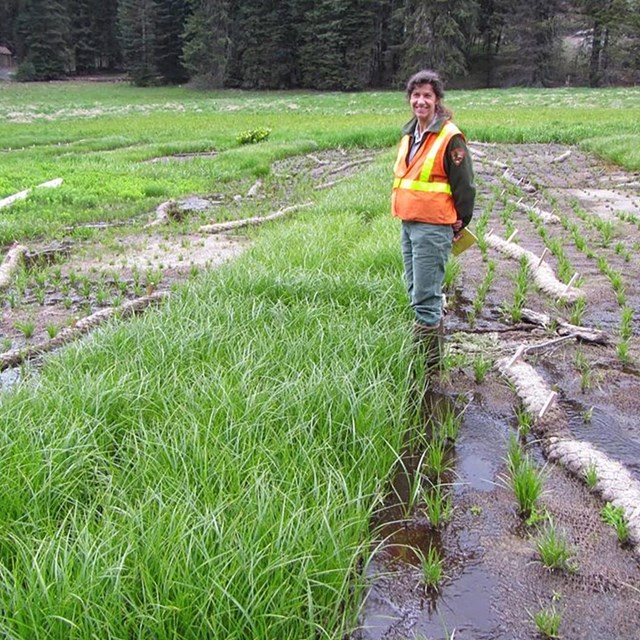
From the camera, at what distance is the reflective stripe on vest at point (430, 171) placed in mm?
4219

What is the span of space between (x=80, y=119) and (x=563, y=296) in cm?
3131

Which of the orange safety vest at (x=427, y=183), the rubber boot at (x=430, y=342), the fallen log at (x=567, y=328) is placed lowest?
the fallen log at (x=567, y=328)

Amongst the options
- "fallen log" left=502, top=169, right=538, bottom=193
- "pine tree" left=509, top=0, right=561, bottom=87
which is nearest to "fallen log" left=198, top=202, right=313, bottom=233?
"fallen log" left=502, top=169, right=538, bottom=193

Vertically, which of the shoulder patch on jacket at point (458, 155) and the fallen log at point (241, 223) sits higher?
the shoulder patch on jacket at point (458, 155)

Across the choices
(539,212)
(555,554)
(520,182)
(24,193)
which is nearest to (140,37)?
(24,193)

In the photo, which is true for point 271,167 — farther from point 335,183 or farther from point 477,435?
point 477,435

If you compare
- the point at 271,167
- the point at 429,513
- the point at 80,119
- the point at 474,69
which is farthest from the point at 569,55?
the point at 429,513

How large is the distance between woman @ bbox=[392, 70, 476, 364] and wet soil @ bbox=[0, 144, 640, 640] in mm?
852

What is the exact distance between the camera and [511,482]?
3.52 meters

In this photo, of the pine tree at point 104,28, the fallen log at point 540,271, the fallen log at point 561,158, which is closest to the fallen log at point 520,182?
the fallen log at point 561,158

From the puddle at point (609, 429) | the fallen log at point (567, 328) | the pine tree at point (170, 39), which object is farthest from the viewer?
the pine tree at point (170, 39)

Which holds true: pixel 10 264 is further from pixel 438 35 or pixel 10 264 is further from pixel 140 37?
pixel 140 37

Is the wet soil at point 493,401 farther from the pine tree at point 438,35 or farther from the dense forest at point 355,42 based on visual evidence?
the dense forest at point 355,42

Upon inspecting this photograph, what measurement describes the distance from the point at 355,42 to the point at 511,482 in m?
55.8
